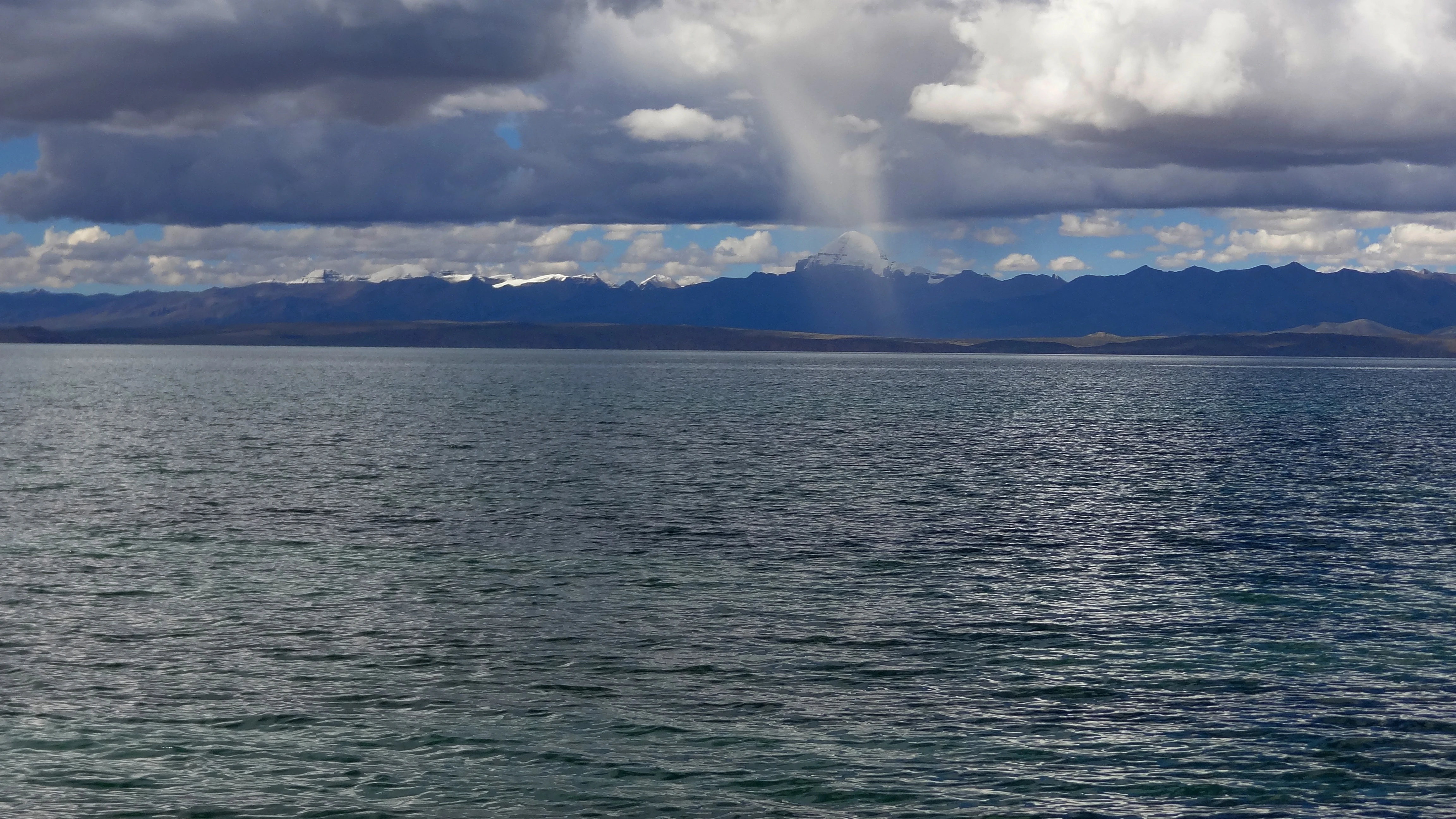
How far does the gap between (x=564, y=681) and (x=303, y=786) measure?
314 inches

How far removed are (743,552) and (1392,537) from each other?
89.1 ft

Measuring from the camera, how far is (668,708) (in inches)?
1067

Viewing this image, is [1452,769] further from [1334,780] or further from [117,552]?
[117,552]

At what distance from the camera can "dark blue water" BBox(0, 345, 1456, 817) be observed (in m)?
22.6

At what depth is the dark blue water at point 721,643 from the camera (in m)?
22.6

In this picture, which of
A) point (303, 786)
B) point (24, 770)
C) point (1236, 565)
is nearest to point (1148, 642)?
point (1236, 565)

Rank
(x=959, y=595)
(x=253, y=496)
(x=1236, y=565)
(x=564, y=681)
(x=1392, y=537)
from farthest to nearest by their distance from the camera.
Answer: (x=253, y=496) < (x=1392, y=537) < (x=1236, y=565) < (x=959, y=595) < (x=564, y=681)

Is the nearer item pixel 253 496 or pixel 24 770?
pixel 24 770

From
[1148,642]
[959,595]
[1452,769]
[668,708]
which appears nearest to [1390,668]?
[1148,642]

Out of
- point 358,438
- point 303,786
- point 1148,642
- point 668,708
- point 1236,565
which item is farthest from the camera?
point 358,438

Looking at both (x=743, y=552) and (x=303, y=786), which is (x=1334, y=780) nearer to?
(x=303, y=786)

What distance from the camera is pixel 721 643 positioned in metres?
33.0

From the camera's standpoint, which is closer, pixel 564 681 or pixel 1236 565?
pixel 564 681

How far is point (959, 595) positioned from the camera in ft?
129
